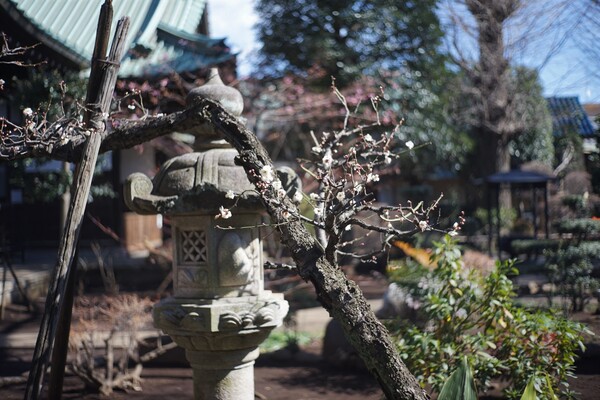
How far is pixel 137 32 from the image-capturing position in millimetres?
10242

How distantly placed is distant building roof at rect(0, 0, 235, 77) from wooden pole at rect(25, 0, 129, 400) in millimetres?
3215

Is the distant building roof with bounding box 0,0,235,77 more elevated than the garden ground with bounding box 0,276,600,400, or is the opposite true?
the distant building roof with bounding box 0,0,235,77

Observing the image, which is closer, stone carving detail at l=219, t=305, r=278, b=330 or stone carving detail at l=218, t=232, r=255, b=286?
stone carving detail at l=219, t=305, r=278, b=330

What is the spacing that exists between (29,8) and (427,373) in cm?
637

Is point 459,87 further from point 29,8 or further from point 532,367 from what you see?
point 532,367

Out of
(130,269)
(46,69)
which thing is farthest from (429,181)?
(46,69)

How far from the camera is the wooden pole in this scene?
12.5 feet

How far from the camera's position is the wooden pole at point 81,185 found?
381 centimetres

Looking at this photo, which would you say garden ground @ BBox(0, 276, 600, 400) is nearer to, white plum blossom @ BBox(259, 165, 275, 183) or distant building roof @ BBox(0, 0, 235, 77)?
white plum blossom @ BBox(259, 165, 275, 183)

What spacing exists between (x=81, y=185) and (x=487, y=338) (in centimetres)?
296

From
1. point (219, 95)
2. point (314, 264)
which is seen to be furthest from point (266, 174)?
point (219, 95)

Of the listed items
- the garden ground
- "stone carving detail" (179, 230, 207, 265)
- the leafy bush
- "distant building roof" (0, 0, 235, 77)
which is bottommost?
the garden ground

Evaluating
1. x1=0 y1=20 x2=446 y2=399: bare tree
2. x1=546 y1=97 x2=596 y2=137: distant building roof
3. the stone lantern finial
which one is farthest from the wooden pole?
x1=546 y1=97 x2=596 y2=137: distant building roof

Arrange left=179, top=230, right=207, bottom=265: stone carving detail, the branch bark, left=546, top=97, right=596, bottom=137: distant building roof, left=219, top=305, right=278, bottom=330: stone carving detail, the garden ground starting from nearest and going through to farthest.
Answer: the branch bark → left=219, top=305, right=278, bottom=330: stone carving detail → left=179, top=230, right=207, bottom=265: stone carving detail → the garden ground → left=546, top=97, right=596, bottom=137: distant building roof
